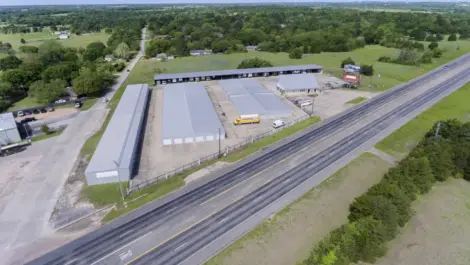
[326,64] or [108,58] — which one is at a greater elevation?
[108,58]

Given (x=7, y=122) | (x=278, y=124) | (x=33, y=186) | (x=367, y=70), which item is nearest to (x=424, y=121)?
(x=278, y=124)

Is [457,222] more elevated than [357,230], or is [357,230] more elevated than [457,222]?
[357,230]

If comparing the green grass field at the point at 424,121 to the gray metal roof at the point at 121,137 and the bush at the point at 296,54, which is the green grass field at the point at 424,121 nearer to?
the gray metal roof at the point at 121,137

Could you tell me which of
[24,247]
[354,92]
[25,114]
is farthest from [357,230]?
[25,114]

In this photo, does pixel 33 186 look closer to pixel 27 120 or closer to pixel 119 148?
pixel 119 148

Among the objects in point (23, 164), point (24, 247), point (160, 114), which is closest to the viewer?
point (24, 247)

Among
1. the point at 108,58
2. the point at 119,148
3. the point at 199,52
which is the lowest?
the point at 119,148

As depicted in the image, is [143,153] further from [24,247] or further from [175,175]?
[24,247]
